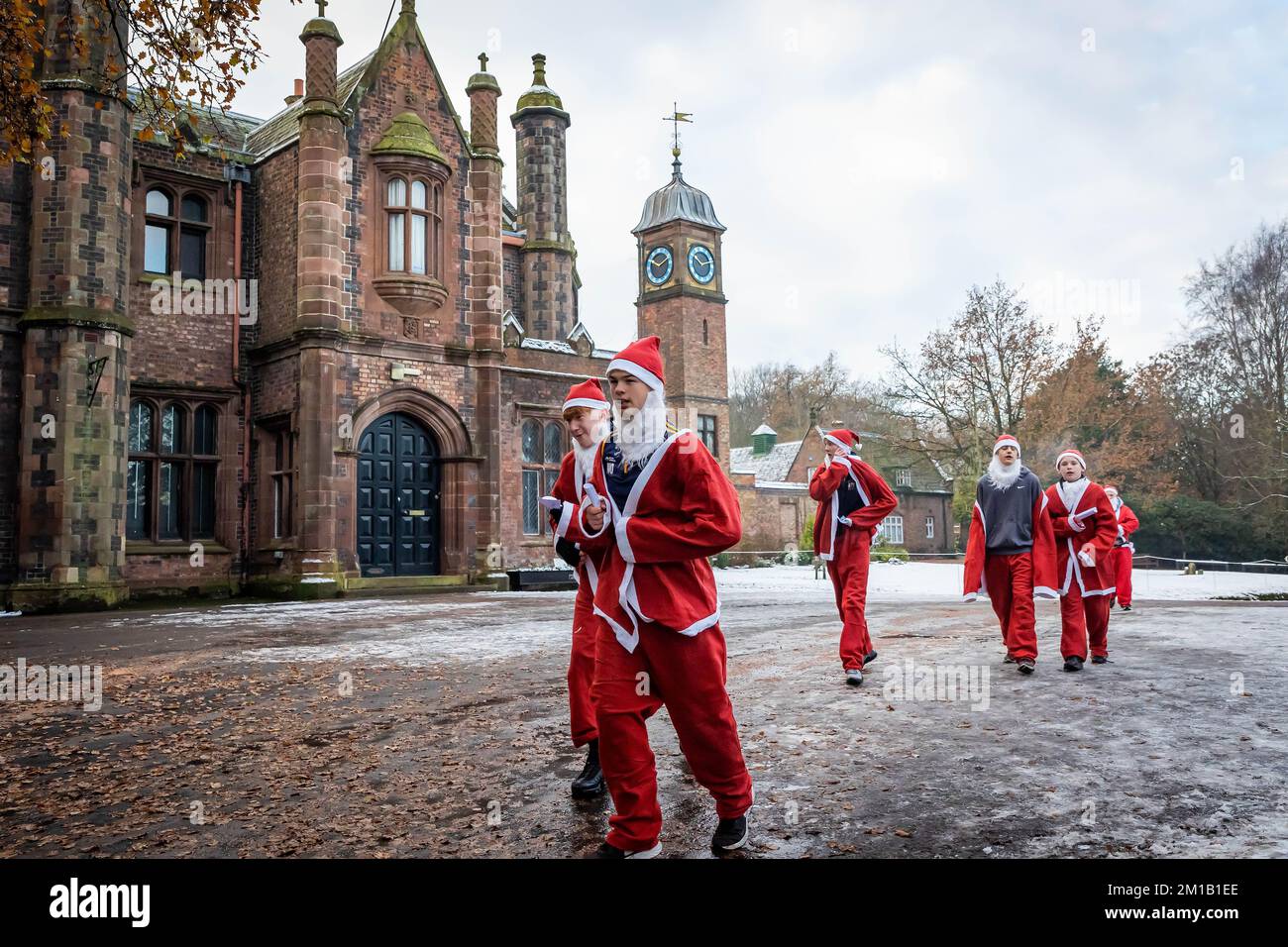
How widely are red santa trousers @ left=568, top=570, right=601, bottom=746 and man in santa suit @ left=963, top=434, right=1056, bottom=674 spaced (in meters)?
4.77

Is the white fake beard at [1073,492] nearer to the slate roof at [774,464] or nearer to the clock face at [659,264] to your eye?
the clock face at [659,264]

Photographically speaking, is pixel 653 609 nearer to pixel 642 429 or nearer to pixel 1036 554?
pixel 642 429

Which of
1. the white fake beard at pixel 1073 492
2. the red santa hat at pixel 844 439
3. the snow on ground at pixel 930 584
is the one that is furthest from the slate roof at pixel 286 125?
the white fake beard at pixel 1073 492

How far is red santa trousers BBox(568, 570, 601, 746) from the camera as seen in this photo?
4.84 meters

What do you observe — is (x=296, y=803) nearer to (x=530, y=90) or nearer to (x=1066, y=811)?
(x=1066, y=811)

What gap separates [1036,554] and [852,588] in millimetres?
1792

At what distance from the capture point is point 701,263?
3891cm

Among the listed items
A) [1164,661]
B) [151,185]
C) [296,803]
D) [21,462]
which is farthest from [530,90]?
[296,803]

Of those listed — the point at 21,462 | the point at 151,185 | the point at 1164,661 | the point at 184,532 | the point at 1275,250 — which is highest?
the point at 1275,250

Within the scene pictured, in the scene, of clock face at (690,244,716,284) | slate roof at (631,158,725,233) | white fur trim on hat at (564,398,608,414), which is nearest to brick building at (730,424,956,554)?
clock face at (690,244,716,284)

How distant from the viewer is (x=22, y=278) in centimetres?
1736

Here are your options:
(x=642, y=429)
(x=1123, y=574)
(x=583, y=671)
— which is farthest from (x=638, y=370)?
(x=1123, y=574)
